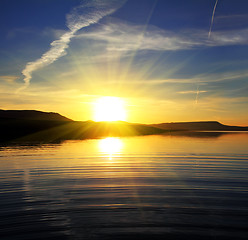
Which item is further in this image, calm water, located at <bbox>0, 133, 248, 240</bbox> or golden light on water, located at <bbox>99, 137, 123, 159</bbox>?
golden light on water, located at <bbox>99, 137, 123, 159</bbox>

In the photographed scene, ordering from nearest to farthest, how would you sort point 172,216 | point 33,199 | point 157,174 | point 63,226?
point 63,226 < point 172,216 < point 33,199 < point 157,174

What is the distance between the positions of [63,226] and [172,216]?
14.2 feet

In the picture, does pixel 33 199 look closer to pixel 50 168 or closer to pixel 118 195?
pixel 118 195

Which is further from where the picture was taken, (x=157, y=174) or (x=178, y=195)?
(x=157, y=174)

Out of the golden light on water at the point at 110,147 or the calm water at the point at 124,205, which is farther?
the golden light on water at the point at 110,147

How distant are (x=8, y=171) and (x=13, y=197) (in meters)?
9.11

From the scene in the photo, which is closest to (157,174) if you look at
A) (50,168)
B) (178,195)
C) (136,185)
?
(136,185)

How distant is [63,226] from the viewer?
9.34 m

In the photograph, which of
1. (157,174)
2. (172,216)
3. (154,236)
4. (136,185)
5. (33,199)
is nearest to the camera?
(154,236)

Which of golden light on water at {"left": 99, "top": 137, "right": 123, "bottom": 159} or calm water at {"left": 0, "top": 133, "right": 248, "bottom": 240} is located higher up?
golden light on water at {"left": 99, "top": 137, "right": 123, "bottom": 159}

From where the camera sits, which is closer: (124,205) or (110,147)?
(124,205)

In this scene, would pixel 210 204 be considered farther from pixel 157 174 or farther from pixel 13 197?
pixel 13 197

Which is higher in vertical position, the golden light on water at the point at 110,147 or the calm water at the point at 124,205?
the golden light on water at the point at 110,147

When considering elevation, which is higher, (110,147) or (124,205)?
(110,147)
